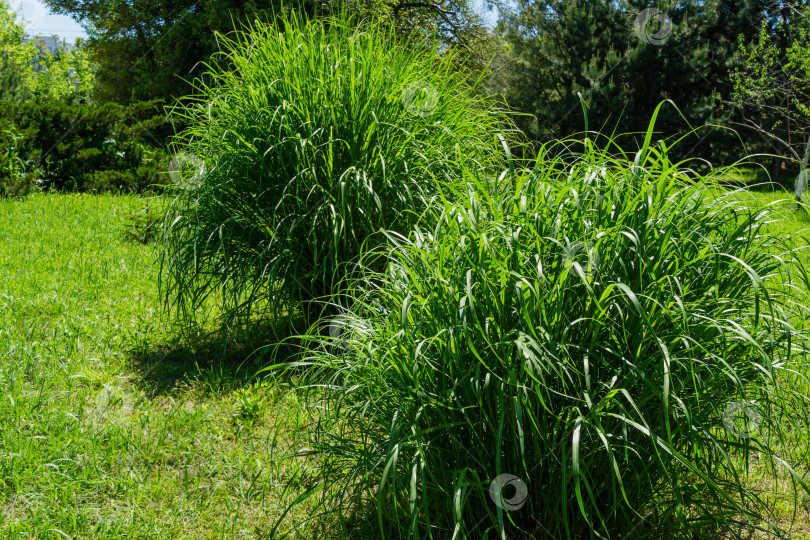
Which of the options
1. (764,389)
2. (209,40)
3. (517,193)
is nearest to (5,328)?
(517,193)

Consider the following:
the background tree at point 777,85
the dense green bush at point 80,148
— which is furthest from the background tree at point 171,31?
the background tree at point 777,85

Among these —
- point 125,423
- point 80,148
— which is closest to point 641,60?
point 80,148

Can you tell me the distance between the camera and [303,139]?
11.5 feet

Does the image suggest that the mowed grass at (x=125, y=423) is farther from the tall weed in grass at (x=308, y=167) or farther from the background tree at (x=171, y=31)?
the background tree at (x=171, y=31)

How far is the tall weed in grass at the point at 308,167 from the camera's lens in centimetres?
361

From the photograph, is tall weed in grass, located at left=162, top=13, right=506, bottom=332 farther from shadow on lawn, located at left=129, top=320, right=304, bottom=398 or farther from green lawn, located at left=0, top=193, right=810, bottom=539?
green lawn, located at left=0, top=193, right=810, bottom=539

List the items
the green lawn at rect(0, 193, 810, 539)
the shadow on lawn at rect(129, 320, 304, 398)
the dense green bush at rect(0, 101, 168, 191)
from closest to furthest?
the green lawn at rect(0, 193, 810, 539) < the shadow on lawn at rect(129, 320, 304, 398) < the dense green bush at rect(0, 101, 168, 191)

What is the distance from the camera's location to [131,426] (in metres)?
3.00

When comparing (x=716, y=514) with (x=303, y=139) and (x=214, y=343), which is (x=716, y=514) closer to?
(x=303, y=139)

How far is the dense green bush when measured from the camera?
9617 mm

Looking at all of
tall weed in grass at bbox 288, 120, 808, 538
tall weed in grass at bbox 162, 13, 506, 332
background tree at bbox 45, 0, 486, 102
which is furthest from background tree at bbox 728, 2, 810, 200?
tall weed in grass at bbox 288, 120, 808, 538

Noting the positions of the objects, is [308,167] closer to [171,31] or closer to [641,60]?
[641,60]

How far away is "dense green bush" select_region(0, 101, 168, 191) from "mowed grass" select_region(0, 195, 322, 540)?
16.4ft

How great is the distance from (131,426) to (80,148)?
8459 mm
